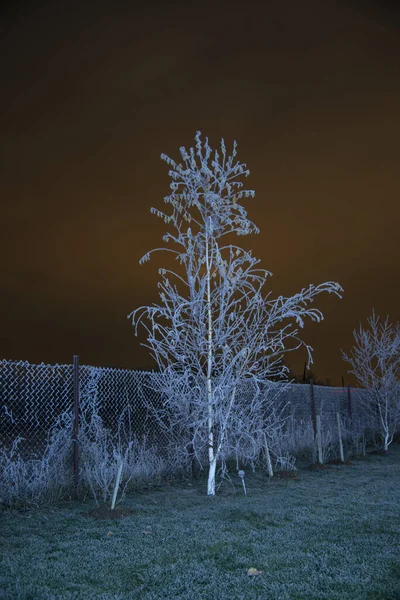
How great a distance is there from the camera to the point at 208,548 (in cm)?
482

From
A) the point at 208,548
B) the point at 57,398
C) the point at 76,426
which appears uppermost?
the point at 57,398

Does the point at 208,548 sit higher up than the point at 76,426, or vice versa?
the point at 76,426

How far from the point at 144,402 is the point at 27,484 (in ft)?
8.69

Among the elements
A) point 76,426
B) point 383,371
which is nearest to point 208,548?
point 76,426

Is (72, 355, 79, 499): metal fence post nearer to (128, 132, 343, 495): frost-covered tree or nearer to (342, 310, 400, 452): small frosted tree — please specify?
(128, 132, 343, 495): frost-covered tree

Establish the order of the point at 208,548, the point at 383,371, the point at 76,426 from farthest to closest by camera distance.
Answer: the point at 383,371 < the point at 76,426 < the point at 208,548

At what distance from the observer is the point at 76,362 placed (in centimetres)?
765

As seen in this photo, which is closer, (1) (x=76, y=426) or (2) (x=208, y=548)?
(2) (x=208, y=548)

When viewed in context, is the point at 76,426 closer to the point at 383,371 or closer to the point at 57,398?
the point at 57,398

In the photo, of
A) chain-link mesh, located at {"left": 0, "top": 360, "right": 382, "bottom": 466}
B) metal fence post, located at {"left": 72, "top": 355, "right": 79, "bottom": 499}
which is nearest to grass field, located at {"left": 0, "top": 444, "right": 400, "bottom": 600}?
metal fence post, located at {"left": 72, "top": 355, "right": 79, "bottom": 499}

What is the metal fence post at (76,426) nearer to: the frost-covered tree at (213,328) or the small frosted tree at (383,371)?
the frost-covered tree at (213,328)

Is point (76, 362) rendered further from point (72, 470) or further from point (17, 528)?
point (17, 528)

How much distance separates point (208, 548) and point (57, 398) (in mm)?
3459

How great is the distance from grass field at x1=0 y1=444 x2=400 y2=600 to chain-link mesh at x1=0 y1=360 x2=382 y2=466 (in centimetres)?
115
